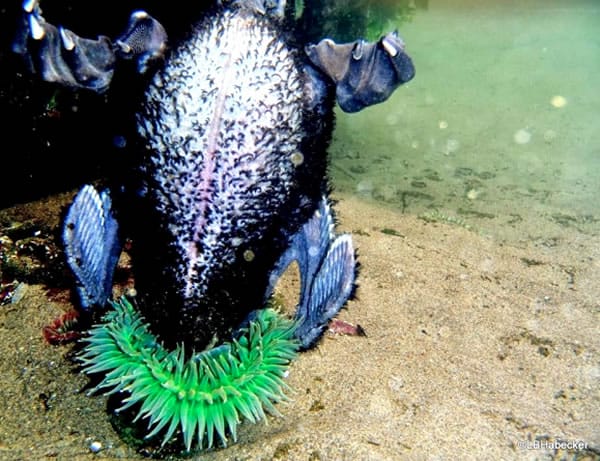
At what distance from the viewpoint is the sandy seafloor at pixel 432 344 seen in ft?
8.45

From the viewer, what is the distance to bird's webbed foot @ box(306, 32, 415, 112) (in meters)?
2.48

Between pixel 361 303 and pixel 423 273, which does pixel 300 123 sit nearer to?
pixel 361 303

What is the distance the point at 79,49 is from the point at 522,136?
10562mm

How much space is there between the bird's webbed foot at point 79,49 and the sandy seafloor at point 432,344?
6.15 feet

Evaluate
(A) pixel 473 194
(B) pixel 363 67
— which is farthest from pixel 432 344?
(A) pixel 473 194

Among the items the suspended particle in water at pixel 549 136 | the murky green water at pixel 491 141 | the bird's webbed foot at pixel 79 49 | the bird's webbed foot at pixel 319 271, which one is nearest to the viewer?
the bird's webbed foot at pixel 79 49

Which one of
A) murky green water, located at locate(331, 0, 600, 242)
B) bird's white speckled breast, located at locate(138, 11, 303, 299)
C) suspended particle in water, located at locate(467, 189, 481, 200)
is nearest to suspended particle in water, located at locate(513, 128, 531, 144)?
murky green water, located at locate(331, 0, 600, 242)

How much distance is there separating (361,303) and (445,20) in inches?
1353

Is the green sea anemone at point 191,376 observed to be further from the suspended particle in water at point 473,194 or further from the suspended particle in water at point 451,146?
the suspended particle in water at point 451,146

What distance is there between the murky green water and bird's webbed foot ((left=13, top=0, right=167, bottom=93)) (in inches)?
179

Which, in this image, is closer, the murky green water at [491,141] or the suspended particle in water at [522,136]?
the murky green water at [491,141]

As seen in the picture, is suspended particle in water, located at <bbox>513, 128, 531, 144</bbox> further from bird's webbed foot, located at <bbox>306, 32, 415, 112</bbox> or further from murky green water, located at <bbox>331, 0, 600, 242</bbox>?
bird's webbed foot, located at <bbox>306, 32, 415, 112</bbox>

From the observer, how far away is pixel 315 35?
22.8ft

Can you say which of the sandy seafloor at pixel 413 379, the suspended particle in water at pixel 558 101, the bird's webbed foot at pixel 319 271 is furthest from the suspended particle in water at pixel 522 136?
the bird's webbed foot at pixel 319 271
